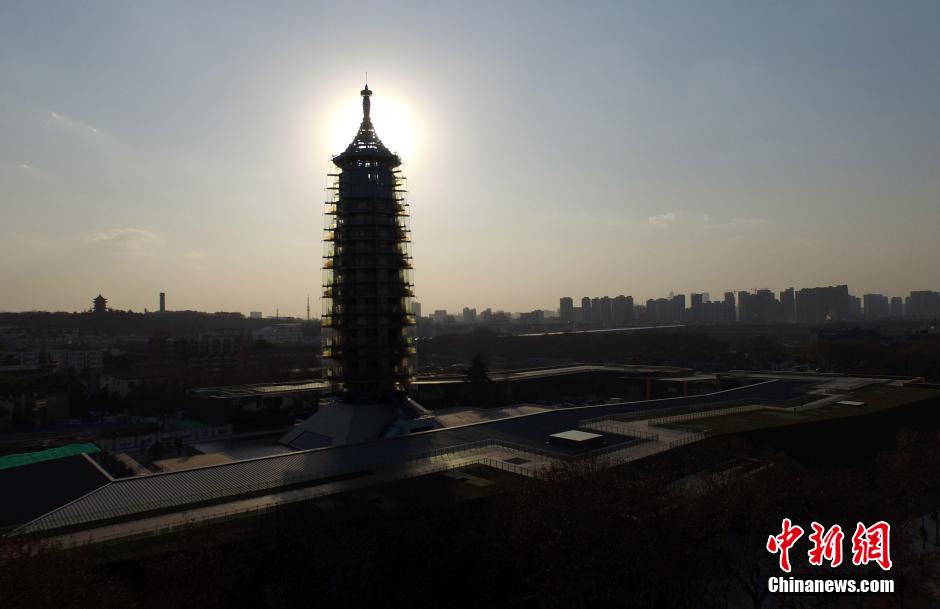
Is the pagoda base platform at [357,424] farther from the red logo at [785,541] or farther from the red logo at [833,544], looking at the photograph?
the red logo at [833,544]

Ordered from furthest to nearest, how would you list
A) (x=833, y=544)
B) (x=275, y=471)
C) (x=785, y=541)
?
1. (x=275, y=471)
2. (x=833, y=544)
3. (x=785, y=541)

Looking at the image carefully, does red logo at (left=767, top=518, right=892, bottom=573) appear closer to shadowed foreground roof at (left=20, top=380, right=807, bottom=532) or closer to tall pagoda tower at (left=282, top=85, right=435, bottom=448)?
shadowed foreground roof at (left=20, top=380, right=807, bottom=532)

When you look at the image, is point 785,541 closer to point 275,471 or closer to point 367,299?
point 275,471

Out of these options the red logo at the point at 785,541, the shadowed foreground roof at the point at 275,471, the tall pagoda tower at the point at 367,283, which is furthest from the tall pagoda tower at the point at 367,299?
the red logo at the point at 785,541

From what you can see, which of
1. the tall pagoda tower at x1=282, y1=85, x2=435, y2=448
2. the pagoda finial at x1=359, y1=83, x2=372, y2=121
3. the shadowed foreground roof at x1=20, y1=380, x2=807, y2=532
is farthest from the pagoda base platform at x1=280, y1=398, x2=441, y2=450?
the pagoda finial at x1=359, y1=83, x2=372, y2=121

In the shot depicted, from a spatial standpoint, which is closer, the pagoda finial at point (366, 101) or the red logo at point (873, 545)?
the red logo at point (873, 545)

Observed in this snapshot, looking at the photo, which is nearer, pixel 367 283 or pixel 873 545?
pixel 873 545

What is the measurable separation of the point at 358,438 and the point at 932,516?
29.5 metres

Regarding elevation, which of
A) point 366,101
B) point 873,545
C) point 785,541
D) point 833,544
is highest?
point 366,101

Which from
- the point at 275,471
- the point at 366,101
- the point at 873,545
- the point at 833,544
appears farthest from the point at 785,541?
the point at 366,101

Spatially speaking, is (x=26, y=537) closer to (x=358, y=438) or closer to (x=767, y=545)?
(x=358, y=438)

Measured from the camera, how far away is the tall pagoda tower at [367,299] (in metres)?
35.7

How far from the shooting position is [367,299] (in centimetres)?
3578

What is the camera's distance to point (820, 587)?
1834cm
